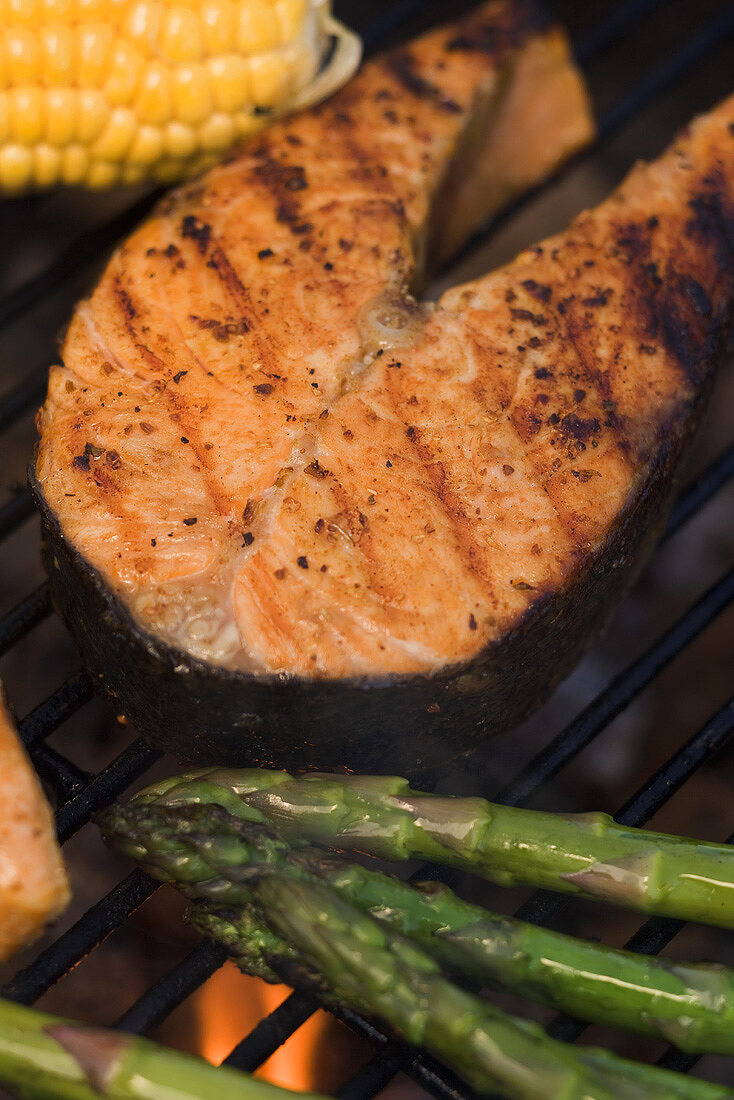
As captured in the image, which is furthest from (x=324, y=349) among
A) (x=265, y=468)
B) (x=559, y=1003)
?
(x=559, y=1003)

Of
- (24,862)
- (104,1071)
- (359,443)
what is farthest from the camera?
(359,443)

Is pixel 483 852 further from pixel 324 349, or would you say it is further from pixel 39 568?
pixel 39 568

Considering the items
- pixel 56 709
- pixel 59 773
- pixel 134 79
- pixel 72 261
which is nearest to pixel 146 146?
pixel 134 79

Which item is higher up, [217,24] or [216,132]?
[217,24]

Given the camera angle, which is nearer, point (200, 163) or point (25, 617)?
point (25, 617)

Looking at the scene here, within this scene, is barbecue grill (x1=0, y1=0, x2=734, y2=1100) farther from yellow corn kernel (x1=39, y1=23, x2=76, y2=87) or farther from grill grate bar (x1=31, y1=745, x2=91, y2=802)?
yellow corn kernel (x1=39, y1=23, x2=76, y2=87)

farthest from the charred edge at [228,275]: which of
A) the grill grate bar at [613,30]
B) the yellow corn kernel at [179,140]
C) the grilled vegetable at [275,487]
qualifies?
the grill grate bar at [613,30]

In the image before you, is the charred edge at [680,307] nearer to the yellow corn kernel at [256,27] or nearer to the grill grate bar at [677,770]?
the grill grate bar at [677,770]

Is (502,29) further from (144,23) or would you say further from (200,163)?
(144,23)
